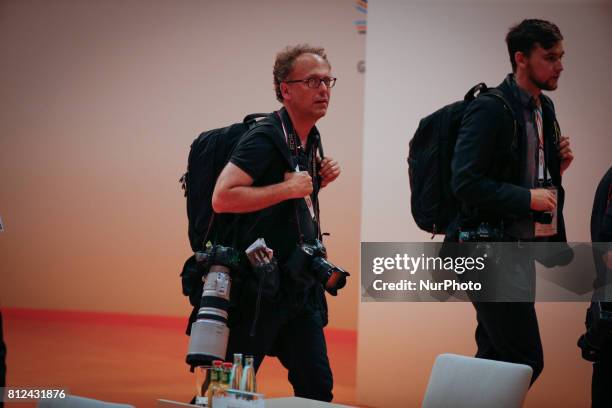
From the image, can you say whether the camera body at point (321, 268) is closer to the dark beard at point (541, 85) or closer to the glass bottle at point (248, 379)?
the glass bottle at point (248, 379)

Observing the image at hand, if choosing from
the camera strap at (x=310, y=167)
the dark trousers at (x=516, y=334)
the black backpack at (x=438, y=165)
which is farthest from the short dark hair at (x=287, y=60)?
the dark trousers at (x=516, y=334)

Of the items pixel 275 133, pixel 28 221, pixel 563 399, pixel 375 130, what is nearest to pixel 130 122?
pixel 28 221

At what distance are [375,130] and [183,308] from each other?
4602 millimetres

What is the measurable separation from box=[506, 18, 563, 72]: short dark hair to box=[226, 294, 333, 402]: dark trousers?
4.66 ft

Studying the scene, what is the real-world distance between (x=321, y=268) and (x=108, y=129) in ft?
21.4

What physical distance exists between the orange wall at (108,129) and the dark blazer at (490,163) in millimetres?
5640

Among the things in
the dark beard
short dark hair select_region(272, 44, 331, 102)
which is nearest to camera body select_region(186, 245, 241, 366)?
short dark hair select_region(272, 44, 331, 102)

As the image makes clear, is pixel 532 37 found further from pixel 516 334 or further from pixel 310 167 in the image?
pixel 516 334

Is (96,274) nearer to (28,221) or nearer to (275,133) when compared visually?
(28,221)

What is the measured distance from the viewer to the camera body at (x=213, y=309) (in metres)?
3.31

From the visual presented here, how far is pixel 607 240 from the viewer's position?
3.82 m

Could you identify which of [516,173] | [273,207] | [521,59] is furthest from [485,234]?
[273,207]

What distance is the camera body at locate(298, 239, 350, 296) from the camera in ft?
11.1

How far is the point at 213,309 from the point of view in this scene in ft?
11.0
